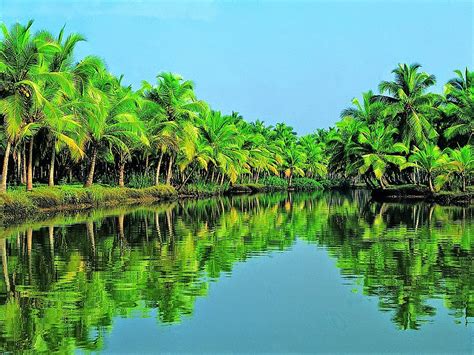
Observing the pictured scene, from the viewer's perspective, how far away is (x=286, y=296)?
388 inches

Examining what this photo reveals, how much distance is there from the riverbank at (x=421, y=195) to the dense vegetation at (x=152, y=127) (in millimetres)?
987

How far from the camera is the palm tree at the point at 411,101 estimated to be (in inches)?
1726

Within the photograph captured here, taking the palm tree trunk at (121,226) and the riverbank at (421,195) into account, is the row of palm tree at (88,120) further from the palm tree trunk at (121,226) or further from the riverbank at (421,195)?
the riverbank at (421,195)

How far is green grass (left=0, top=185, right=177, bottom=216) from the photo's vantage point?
912 inches

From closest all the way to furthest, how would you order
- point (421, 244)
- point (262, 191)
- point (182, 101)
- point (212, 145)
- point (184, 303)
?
point (184, 303) → point (421, 244) → point (182, 101) → point (212, 145) → point (262, 191)

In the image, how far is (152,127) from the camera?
40.5 meters

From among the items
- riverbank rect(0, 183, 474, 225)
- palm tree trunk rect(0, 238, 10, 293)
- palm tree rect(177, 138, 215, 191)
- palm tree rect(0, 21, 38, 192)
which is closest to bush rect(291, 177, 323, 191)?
riverbank rect(0, 183, 474, 225)

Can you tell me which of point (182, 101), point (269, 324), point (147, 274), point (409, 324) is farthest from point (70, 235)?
point (182, 101)

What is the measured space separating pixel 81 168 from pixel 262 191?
2617 centimetres

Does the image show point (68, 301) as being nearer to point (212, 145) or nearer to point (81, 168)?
point (81, 168)

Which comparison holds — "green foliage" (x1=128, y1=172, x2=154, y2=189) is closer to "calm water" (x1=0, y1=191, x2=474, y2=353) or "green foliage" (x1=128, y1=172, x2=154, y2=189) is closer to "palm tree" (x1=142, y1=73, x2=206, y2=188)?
"palm tree" (x1=142, y1=73, x2=206, y2=188)

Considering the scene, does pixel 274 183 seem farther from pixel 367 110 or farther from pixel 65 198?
pixel 65 198

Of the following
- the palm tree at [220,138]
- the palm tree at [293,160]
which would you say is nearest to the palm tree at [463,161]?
the palm tree at [220,138]

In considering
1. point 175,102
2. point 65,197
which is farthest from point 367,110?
point 65,197
